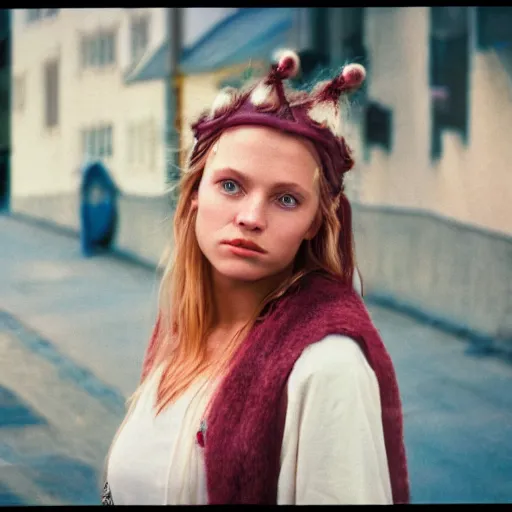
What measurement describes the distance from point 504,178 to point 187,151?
1027 millimetres

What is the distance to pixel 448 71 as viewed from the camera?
2596 mm

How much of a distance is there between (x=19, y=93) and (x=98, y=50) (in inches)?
12.2

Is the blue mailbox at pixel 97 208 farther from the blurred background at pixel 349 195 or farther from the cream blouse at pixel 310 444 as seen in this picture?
the cream blouse at pixel 310 444

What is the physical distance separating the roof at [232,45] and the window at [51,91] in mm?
248

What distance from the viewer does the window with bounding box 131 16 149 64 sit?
2615 mm

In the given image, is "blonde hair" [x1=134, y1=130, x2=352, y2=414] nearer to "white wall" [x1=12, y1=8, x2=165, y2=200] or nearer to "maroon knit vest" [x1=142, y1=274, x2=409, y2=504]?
"maroon knit vest" [x1=142, y1=274, x2=409, y2=504]

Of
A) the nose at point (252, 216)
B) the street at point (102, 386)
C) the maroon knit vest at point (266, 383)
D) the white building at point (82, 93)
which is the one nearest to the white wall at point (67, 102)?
the white building at point (82, 93)

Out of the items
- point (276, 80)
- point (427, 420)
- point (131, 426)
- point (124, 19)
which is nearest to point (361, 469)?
point (131, 426)

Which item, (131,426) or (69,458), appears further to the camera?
(69,458)

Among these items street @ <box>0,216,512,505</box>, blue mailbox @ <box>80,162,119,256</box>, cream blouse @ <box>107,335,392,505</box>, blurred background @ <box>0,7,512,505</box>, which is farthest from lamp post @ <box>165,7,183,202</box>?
cream blouse @ <box>107,335,392,505</box>

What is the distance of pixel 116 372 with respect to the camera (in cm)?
257

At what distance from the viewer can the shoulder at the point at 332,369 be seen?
1.75 metres

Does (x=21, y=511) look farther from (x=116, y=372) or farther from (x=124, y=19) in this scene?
(x=124, y=19)

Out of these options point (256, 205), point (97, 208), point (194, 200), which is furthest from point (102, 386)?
point (256, 205)
